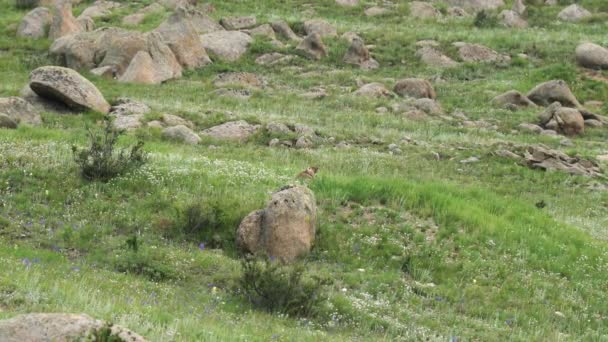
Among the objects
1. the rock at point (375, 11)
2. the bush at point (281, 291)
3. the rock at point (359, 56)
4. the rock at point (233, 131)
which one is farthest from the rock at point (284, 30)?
the bush at point (281, 291)

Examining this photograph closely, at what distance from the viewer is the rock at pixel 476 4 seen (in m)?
49.4

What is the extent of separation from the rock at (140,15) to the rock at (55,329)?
36464mm

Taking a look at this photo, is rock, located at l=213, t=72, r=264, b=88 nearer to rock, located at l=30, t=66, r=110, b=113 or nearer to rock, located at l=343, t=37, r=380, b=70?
rock, located at l=343, t=37, r=380, b=70

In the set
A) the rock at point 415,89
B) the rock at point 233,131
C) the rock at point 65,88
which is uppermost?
the rock at point 65,88

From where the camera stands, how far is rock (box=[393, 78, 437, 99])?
3114cm

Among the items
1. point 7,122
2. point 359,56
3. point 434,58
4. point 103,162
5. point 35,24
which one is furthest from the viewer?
point 35,24

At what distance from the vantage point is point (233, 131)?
23125 mm

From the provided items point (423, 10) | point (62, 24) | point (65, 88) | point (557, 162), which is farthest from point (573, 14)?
point (65, 88)

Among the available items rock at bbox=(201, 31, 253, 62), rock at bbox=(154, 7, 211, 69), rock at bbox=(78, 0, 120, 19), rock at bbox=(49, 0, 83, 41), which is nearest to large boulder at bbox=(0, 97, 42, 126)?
rock at bbox=(154, 7, 211, 69)

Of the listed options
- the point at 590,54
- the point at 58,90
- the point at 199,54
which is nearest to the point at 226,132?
the point at 58,90

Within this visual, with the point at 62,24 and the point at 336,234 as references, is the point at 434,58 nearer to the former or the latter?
the point at 62,24

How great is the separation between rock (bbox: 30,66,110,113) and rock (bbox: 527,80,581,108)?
56.8ft

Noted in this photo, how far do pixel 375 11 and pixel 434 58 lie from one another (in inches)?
424

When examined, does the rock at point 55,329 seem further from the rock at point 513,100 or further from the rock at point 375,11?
the rock at point 375,11
